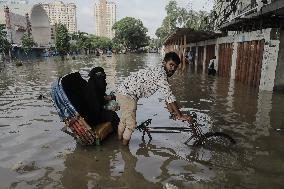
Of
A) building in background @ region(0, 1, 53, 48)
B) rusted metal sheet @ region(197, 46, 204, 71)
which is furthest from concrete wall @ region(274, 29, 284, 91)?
building in background @ region(0, 1, 53, 48)

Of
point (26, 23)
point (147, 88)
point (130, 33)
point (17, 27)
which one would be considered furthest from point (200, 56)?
point (130, 33)

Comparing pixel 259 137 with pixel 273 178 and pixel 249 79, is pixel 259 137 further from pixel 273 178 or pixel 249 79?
pixel 249 79

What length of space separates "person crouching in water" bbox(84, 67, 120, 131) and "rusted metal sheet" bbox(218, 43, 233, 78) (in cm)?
1474

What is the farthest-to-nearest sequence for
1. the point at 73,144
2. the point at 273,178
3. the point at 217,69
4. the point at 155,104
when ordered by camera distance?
the point at 217,69 → the point at 155,104 → the point at 73,144 → the point at 273,178

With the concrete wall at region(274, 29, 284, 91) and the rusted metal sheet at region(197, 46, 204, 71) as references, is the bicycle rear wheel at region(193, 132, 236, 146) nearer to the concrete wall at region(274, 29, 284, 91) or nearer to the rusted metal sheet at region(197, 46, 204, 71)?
the concrete wall at region(274, 29, 284, 91)

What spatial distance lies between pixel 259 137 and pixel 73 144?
14.0 ft

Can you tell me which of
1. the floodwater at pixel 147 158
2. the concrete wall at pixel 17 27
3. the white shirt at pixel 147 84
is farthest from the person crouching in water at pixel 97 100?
the concrete wall at pixel 17 27

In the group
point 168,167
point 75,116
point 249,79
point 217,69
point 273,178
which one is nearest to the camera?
point 273,178

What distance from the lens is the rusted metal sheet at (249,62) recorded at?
1553cm

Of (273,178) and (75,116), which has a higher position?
(75,116)

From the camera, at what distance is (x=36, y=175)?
5.54 meters

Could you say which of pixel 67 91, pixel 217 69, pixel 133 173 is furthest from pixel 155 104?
pixel 217 69

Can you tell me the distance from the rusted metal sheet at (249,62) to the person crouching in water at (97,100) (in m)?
10.2

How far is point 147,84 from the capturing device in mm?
6094
